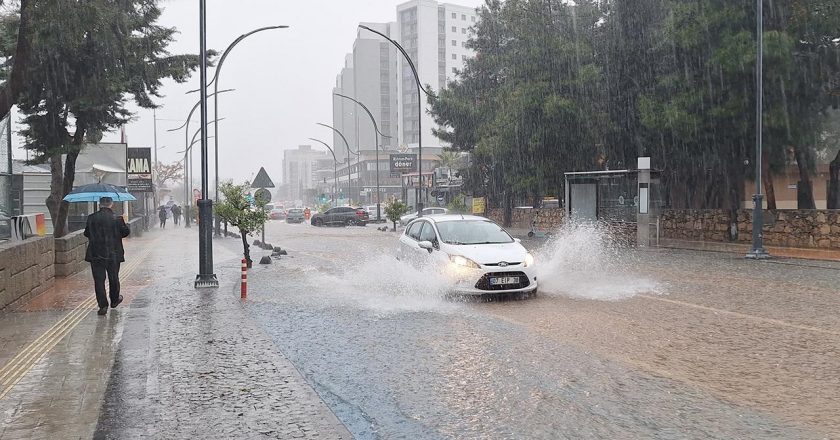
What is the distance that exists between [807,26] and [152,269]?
817 inches

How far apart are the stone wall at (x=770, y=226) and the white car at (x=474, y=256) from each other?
45.7ft

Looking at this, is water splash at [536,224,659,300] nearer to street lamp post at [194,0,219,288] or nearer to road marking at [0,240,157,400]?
street lamp post at [194,0,219,288]

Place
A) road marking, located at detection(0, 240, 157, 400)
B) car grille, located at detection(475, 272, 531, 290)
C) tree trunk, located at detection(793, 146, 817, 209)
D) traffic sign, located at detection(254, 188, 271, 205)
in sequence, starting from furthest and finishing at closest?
tree trunk, located at detection(793, 146, 817, 209)
traffic sign, located at detection(254, 188, 271, 205)
car grille, located at detection(475, 272, 531, 290)
road marking, located at detection(0, 240, 157, 400)

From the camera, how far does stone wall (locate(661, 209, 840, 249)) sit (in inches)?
887

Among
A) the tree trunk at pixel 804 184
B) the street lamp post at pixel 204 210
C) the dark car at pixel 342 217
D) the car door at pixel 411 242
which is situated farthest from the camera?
the dark car at pixel 342 217

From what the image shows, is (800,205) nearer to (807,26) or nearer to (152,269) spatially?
(807,26)

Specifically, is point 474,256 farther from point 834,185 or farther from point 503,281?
point 834,185

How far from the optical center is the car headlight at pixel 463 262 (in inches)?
461

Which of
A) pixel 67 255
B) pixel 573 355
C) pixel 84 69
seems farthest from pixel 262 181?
pixel 573 355

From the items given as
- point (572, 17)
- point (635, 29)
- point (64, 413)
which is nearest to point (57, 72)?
point (64, 413)

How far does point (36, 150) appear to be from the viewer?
22.6m

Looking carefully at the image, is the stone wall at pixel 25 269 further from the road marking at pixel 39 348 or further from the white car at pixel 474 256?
the white car at pixel 474 256

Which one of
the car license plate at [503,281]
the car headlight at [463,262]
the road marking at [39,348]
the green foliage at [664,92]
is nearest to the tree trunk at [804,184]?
the green foliage at [664,92]

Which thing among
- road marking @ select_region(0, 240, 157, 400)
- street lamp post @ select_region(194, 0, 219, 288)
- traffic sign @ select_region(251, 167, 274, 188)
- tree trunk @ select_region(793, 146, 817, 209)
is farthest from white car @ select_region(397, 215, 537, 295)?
tree trunk @ select_region(793, 146, 817, 209)
